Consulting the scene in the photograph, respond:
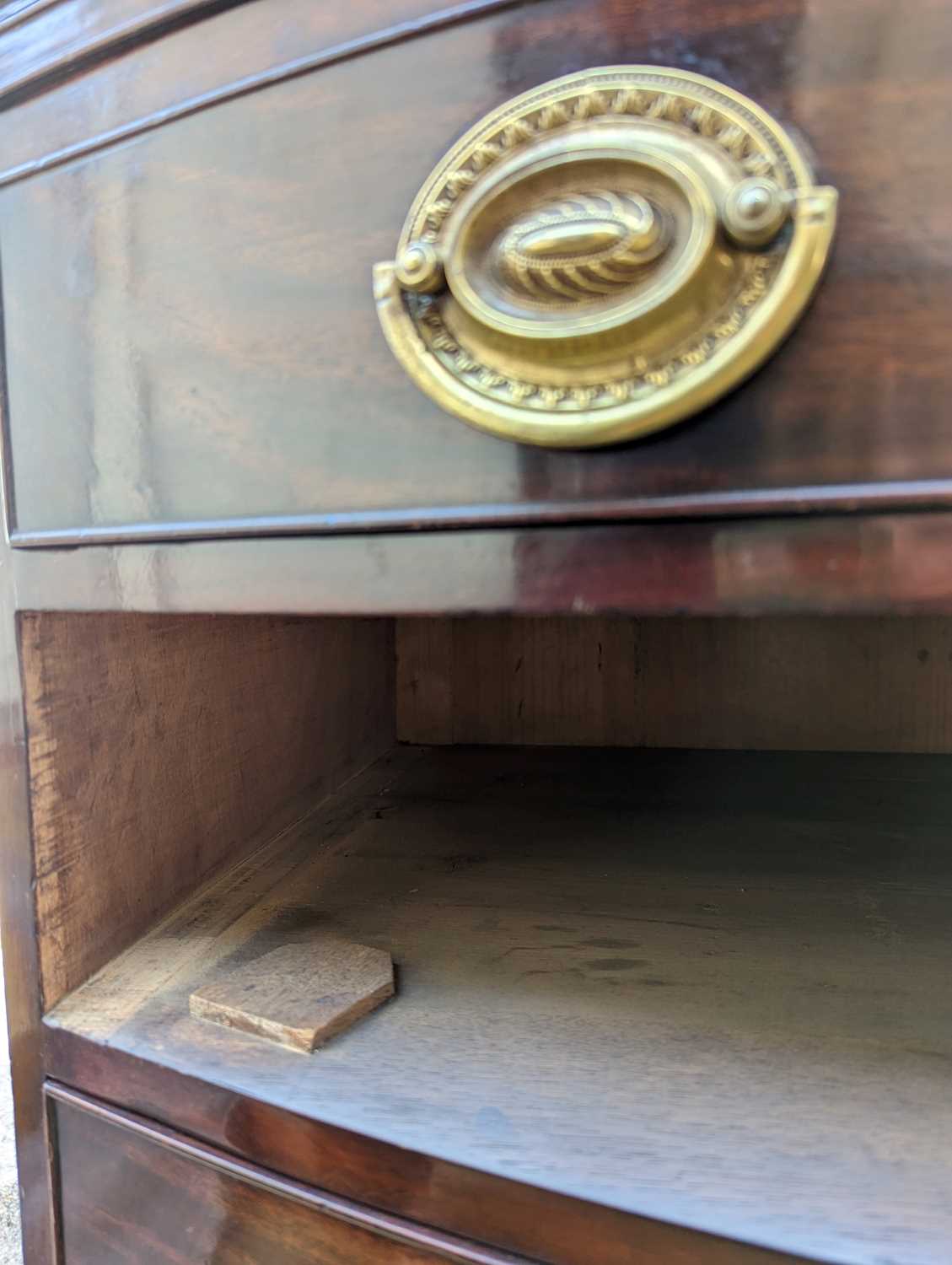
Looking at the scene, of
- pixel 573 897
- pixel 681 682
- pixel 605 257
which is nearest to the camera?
pixel 605 257

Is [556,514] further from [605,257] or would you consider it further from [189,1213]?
[189,1213]

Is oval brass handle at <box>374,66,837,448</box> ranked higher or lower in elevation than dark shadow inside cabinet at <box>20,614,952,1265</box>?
higher

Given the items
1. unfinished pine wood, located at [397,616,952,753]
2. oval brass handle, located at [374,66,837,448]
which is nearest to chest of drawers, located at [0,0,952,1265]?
oval brass handle, located at [374,66,837,448]

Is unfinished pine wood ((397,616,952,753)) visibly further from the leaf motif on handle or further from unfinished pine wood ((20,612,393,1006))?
the leaf motif on handle

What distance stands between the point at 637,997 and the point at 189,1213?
9.1 inches

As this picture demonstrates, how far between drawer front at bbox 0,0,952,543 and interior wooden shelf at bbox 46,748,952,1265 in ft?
0.75

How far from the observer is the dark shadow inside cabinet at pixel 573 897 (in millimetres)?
296

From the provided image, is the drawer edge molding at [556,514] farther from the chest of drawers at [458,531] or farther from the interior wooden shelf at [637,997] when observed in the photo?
the interior wooden shelf at [637,997]

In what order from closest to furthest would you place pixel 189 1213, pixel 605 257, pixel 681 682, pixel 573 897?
pixel 605 257, pixel 189 1213, pixel 573 897, pixel 681 682

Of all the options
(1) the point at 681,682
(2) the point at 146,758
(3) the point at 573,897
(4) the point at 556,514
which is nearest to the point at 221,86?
(4) the point at 556,514

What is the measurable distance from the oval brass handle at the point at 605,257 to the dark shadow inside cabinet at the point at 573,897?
26 centimetres

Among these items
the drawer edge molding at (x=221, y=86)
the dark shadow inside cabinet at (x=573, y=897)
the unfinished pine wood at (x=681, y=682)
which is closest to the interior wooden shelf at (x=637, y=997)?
the dark shadow inside cabinet at (x=573, y=897)

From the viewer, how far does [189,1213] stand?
0.37 m

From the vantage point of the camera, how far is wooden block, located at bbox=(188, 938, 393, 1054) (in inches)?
14.4
